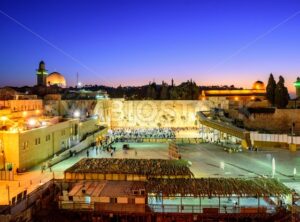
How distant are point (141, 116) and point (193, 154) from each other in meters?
25.6

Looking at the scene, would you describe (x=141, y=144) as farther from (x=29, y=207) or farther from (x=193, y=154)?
(x=29, y=207)

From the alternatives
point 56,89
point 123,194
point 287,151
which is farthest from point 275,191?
point 56,89

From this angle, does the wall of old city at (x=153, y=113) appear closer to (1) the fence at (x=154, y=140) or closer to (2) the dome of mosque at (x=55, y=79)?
(1) the fence at (x=154, y=140)

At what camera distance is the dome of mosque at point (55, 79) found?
6378 centimetres

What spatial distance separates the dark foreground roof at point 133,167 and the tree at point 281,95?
27567 mm

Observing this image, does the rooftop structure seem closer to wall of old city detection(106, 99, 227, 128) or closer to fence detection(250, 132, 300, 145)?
fence detection(250, 132, 300, 145)

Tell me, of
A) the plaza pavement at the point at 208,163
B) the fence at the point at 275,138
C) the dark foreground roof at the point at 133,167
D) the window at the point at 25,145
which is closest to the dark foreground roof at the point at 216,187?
the dark foreground roof at the point at 133,167

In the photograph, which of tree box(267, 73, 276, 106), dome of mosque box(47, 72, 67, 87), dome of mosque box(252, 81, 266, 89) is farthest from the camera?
dome of mosque box(47, 72, 67, 87)

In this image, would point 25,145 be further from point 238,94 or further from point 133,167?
point 238,94

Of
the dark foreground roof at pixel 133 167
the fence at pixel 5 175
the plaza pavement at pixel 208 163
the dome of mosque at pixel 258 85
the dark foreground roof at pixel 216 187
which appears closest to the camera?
the dark foreground roof at pixel 216 187

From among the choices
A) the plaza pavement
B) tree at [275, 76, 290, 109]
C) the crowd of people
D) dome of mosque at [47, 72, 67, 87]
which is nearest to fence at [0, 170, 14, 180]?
the plaza pavement

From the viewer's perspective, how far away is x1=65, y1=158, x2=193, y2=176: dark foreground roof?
17656 millimetres

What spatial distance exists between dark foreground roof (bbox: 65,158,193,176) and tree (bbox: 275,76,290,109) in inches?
1085

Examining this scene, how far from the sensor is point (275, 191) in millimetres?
15180
